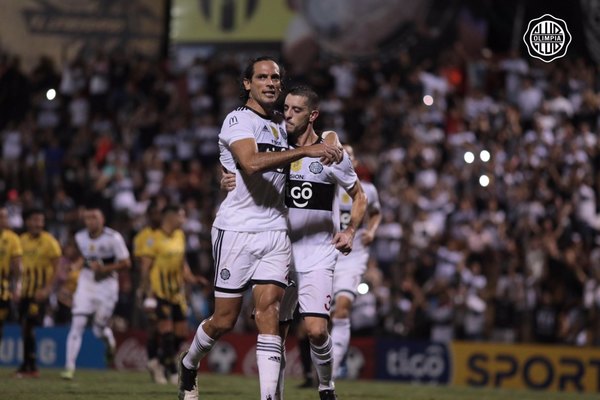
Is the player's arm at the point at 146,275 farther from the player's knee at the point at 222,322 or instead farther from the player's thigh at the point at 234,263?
the player's thigh at the point at 234,263

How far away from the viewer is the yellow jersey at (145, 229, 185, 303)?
19094mm

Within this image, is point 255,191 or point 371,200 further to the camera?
point 371,200

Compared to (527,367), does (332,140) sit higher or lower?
higher

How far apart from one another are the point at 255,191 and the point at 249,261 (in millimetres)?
642

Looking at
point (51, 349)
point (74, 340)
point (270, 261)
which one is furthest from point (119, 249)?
point (270, 261)

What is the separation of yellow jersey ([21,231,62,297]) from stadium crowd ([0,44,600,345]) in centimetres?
306

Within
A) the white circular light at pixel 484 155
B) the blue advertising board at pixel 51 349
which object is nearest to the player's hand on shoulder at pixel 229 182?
the white circular light at pixel 484 155

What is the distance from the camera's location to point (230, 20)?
32.1 m

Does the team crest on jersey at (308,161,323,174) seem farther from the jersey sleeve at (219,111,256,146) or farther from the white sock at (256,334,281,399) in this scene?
the white sock at (256,334,281,399)

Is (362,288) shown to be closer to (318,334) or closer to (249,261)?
(318,334)

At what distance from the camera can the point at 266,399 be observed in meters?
11.1

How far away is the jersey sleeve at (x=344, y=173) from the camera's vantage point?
12.7 m

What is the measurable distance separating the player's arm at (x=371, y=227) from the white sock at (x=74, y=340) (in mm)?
5452

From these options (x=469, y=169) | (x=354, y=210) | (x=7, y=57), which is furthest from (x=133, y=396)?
(x=7, y=57)
